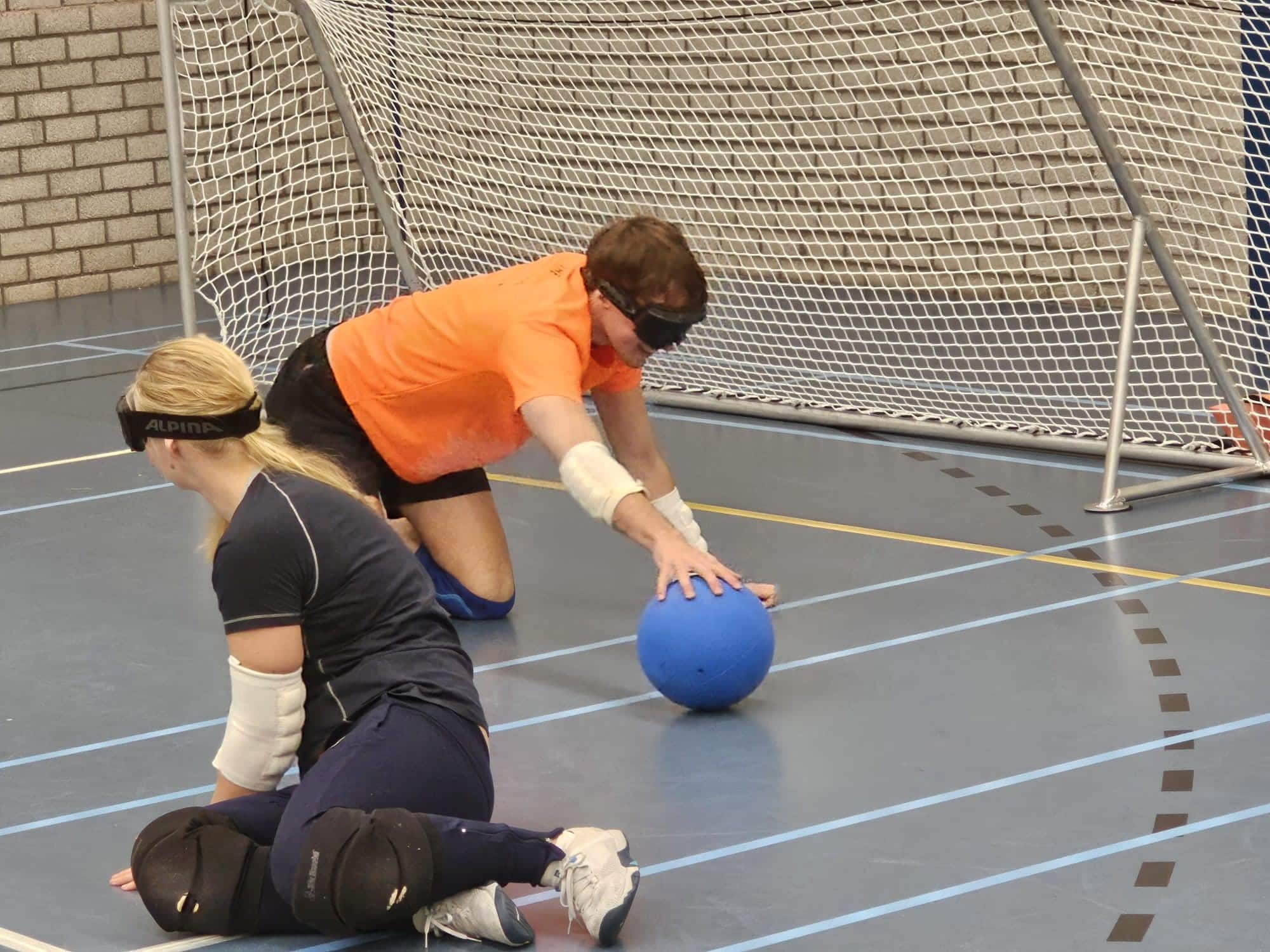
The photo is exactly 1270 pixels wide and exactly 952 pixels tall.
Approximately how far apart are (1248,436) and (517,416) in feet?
9.19

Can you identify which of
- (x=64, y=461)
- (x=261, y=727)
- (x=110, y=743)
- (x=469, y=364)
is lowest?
(x=64, y=461)

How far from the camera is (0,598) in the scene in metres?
5.38

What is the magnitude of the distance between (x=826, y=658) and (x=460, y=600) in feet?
3.31

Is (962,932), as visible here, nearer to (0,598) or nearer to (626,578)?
(626,578)

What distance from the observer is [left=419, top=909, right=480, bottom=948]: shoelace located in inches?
127

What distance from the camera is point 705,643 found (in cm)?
413

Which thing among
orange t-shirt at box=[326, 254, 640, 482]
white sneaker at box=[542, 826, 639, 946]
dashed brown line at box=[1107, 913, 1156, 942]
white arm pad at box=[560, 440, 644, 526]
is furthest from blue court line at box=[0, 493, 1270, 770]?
dashed brown line at box=[1107, 913, 1156, 942]

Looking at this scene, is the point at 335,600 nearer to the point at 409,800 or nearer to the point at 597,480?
the point at 409,800

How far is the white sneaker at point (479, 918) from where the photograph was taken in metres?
3.18

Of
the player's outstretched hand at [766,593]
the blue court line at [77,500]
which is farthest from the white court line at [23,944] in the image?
the blue court line at [77,500]

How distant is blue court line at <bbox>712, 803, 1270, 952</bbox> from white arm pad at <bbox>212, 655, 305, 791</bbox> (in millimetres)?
806

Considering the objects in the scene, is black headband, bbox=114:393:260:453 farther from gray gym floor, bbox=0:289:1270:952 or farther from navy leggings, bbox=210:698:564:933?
gray gym floor, bbox=0:289:1270:952

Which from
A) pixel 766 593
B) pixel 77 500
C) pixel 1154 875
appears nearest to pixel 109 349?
pixel 77 500

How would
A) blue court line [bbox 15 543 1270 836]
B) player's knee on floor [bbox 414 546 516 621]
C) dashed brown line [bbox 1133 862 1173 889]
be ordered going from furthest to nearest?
player's knee on floor [bbox 414 546 516 621]
blue court line [bbox 15 543 1270 836]
dashed brown line [bbox 1133 862 1173 889]
